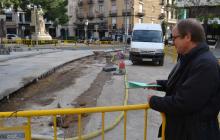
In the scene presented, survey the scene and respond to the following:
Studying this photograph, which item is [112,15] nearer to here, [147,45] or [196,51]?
[147,45]

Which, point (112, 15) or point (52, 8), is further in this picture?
point (112, 15)

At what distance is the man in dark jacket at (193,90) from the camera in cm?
271

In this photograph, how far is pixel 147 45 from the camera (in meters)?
20.8

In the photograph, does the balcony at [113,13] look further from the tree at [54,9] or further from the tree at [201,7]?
the tree at [201,7]

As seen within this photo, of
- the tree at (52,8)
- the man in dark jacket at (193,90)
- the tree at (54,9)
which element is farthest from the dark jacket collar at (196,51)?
the tree at (54,9)

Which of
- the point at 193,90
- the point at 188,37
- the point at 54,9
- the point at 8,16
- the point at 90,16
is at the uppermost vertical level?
the point at 54,9

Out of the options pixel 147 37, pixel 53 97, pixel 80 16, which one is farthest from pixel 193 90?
pixel 80 16

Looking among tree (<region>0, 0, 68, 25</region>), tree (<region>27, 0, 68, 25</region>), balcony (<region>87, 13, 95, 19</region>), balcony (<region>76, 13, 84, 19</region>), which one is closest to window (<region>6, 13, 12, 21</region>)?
tree (<region>0, 0, 68, 25</region>)

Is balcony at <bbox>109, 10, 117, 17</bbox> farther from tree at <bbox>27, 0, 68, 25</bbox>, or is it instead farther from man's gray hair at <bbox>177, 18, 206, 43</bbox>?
man's gray hair at <bbox>177, 18, 206, 43</bbox>

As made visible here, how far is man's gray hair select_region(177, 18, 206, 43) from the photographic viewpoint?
2.83 metres

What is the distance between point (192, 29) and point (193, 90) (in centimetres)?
49

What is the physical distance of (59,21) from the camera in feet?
222

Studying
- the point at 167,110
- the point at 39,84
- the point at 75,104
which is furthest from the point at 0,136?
the point at 39,84

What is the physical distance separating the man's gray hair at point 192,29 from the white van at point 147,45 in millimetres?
17812
